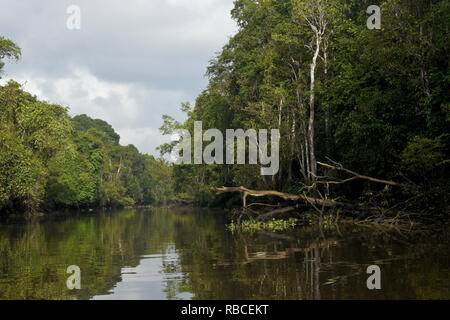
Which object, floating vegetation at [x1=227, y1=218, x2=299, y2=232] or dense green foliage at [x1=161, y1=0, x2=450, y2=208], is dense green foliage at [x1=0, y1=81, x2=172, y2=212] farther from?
floating vegetation at [x1=227, y1=218, x2=299, y2=232]

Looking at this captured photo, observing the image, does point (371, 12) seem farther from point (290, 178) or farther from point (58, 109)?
point (58, 109)

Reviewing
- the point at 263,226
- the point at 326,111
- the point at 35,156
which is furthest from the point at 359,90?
the point at 35,156

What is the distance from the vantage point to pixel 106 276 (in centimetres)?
851

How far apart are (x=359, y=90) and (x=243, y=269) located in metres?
13.7

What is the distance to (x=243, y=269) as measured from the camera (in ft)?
28.1

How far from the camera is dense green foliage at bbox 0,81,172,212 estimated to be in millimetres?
29609

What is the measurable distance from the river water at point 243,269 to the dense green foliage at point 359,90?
192 inches

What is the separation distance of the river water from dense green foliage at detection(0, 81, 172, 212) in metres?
17.8

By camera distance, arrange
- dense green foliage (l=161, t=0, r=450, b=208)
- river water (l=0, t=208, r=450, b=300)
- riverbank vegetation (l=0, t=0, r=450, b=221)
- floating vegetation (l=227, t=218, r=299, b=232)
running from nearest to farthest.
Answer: river water (l=0, t=208, r=450, b=300) < dense green foliage (l=161, t=0, r=450, b=208) < riverbank vegetation (l=0, t=0, r=450, b=221) < floating vegetation (l=227, t=218, r=299, b=232)

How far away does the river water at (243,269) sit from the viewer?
6.49 meters

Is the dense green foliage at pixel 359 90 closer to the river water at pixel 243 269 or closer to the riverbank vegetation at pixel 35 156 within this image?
the river water at pixel 243 269

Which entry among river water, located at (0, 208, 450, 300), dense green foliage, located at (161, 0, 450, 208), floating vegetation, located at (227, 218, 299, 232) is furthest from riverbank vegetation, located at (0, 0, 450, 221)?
river water, located at (0, 208, 450, 300)

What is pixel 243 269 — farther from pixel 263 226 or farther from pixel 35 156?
pixel 35 156
